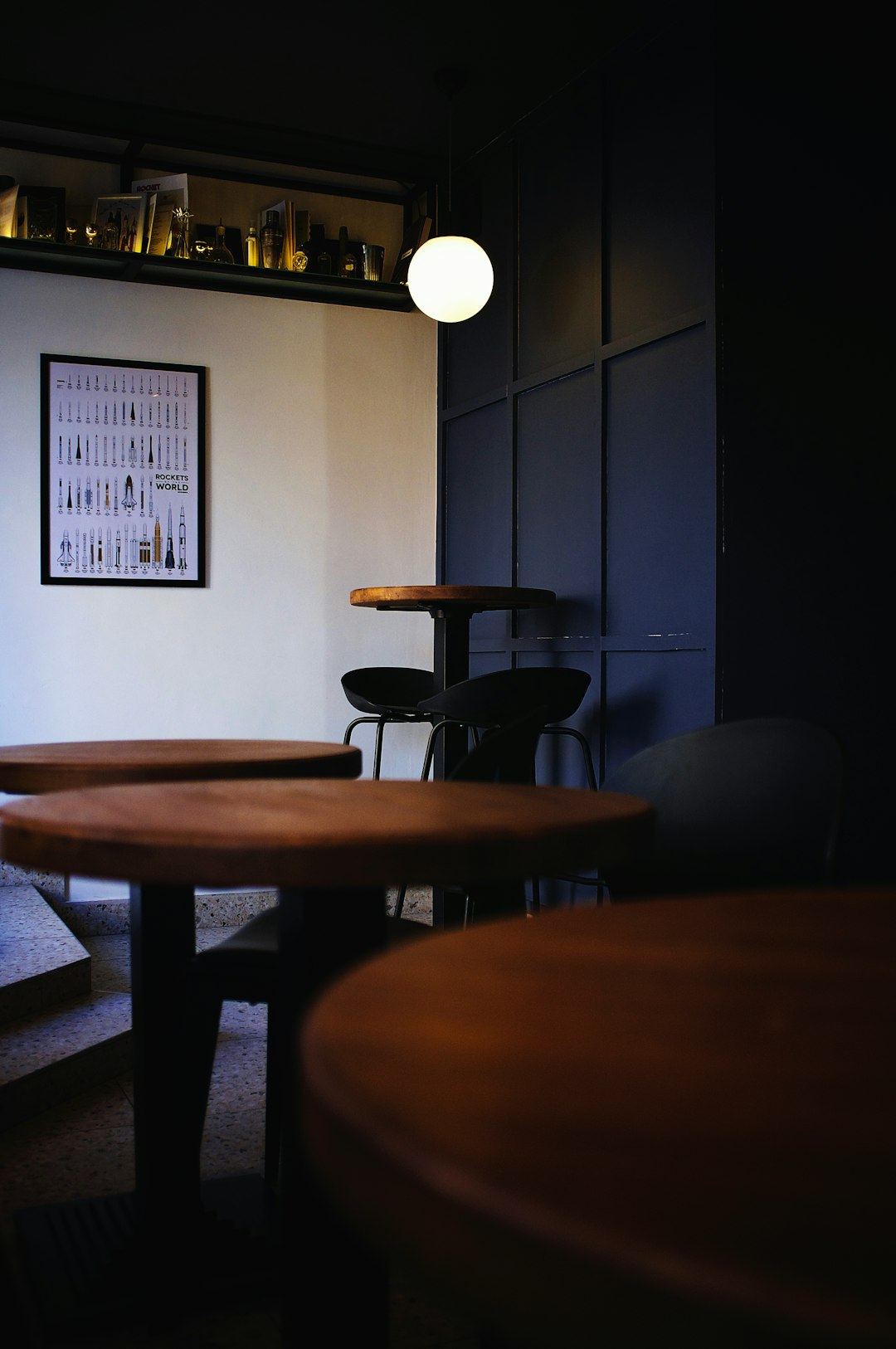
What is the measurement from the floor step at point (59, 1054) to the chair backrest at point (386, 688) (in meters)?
1.51

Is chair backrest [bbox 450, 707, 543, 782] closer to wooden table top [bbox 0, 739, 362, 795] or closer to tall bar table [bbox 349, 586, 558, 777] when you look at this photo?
wooden table top [bbox 0, 739, 362, 795]

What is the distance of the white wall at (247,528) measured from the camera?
15.0 feet

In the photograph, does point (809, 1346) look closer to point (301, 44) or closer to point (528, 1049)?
point (528, 1049)

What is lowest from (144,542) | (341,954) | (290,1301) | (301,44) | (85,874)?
(290,1301)

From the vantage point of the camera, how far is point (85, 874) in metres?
0.99

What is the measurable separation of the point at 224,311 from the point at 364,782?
3900 millimetres

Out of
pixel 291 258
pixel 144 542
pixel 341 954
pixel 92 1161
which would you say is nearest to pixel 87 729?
pixel 144 542

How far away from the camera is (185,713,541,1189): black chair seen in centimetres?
161

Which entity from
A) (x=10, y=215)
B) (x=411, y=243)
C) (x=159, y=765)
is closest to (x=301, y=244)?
(x=411, y=243)

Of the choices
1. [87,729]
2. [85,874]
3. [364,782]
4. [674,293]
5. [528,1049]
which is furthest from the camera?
[87,729]

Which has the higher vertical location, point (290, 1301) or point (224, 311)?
point (224, 311)

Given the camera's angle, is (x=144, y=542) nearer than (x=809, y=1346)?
No

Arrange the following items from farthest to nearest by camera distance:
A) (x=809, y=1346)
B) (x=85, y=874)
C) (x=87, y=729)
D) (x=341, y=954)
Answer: (x=87, y=729)
(x=341, y=954)
(x=85, y=874)
(x=809, y=1346)

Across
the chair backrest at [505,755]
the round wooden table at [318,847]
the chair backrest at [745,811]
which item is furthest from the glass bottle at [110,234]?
the chair backrest at [745,811]
